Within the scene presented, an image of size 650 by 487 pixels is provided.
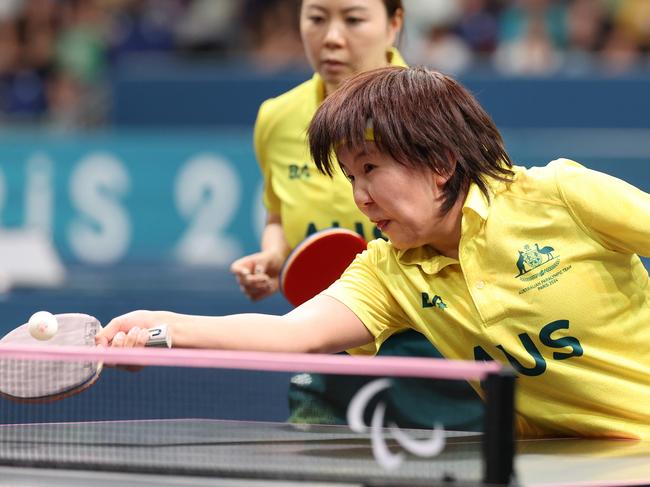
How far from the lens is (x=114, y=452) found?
2820mm

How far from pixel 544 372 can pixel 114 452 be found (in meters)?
1.08

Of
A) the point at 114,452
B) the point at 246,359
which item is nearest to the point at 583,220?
the point at 246,359

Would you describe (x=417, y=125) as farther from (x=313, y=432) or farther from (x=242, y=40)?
(x=242, y=40)

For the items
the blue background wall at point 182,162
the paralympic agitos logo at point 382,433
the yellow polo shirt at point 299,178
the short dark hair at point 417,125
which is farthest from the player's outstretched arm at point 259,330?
the blue background wall at point 182,162

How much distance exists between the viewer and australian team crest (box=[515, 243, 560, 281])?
3.20 m

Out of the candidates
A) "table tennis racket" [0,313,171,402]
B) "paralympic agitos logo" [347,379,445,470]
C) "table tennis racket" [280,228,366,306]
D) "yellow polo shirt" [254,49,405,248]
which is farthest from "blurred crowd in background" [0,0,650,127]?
"paralympic agitos logo" [347,379,445,470]

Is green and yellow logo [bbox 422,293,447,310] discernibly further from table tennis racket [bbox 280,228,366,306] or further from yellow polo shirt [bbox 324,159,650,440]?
table tennis racket [bbox 280,228,366,306]

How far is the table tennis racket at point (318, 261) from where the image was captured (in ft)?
13.5

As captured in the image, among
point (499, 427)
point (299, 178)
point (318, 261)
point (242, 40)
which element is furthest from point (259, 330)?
point (242, 40)

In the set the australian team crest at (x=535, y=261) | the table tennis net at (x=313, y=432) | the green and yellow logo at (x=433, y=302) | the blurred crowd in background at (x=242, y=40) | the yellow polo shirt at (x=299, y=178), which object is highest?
the blurred crowd in background at (x=242, y=40)

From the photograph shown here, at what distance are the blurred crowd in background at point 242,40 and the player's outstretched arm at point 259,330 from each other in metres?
7.11

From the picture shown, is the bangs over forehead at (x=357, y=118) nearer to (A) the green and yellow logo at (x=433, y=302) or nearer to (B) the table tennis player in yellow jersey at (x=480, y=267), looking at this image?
(B) the table tennis player in yellow jersey at (x=480, y=267)

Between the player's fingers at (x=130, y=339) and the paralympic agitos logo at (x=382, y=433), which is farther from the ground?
the player's fingers at (x=130, y=339)

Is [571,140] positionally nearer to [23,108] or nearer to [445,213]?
[23,108]
